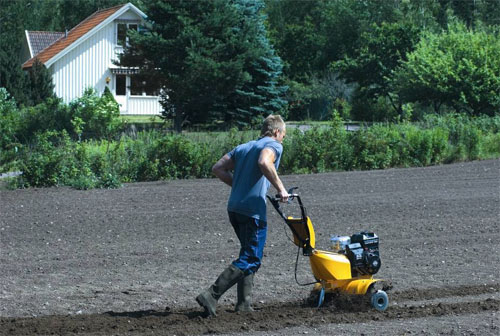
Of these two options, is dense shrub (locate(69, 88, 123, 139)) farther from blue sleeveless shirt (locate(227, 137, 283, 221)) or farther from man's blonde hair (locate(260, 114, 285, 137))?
blue sleeveless shirt (locate(227, 137, 283, 221))

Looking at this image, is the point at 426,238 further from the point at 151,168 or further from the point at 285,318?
the point at 151,168

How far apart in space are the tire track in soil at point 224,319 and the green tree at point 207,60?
24.5 m

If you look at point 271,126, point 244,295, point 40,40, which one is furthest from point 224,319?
point 40,40

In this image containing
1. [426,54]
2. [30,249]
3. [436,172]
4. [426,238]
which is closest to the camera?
[30,249]

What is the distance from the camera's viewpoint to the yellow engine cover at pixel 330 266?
7266 mm

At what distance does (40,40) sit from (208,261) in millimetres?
49775

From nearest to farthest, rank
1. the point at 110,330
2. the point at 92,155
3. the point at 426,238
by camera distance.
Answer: the point at 110,330 → the point at 426,238 → the point at 92,155

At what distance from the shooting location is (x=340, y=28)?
2603 inches

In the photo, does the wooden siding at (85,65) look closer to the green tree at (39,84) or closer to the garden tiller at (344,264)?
the green tree at (39,84)

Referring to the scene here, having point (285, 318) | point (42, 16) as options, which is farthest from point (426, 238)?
point (42, 16)

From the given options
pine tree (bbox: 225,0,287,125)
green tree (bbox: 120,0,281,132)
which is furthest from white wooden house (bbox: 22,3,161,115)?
pine tree (bbox: 225,0,287,125)

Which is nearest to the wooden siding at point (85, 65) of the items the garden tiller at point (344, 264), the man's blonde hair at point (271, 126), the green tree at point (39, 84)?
the green tree at point (39, 84)

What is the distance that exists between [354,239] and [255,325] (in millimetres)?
1398

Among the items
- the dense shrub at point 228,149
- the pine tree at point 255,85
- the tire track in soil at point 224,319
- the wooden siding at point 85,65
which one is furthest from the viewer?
the wooden siding at point 85,65
